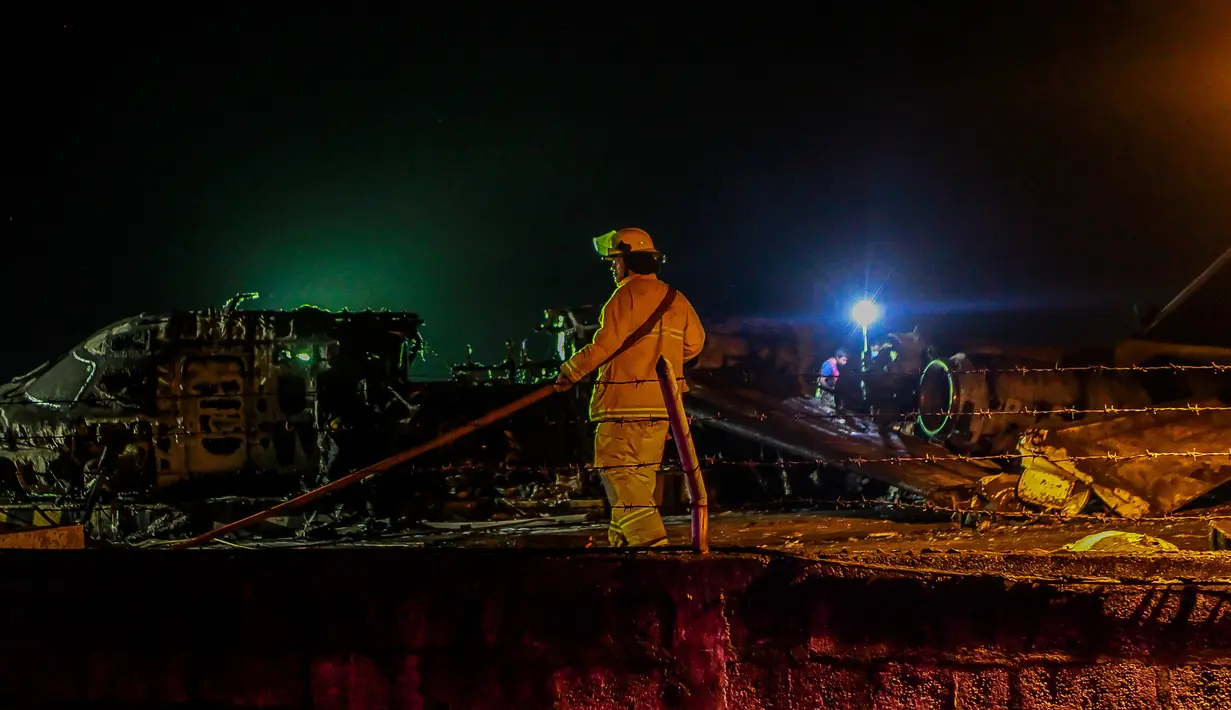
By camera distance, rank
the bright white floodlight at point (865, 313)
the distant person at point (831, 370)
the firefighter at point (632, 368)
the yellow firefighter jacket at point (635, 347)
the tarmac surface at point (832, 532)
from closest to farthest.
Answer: the firefighter at point (632, 368)
the yellow firefighter jacket at point (635, 347)
the tarmac surface at point (832, 532)
the distant person at point (831, 370)
the bright white floodlight at point (865, 313)

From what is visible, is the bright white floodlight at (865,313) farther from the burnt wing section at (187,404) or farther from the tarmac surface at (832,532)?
the burnt wing section at (187,404)

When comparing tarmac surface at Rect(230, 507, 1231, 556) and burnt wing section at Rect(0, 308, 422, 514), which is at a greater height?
burnt wing section at Rect(0, 308, 422, 514)

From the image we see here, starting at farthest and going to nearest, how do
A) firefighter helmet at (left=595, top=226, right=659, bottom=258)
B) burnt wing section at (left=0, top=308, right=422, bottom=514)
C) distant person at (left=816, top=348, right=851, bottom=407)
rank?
distant person at (left=816, top=348, right=851, bottom=407) → burnt wing section at (left=0, top=308, right=422, bottom=514) → firefighter helmet at (left=595, top=226, right=659, bottom=258)

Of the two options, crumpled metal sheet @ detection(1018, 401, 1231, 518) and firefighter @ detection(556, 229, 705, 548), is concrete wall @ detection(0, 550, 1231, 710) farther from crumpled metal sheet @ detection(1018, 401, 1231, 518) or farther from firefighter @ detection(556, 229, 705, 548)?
crumpled metal sheet @ detection(1018, 401, 1231, 518)

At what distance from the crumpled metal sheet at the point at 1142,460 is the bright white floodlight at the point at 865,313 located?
503 centimetres

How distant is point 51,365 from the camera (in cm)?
910

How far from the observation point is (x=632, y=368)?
464 cm

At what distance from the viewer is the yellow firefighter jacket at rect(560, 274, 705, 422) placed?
14.7 feet

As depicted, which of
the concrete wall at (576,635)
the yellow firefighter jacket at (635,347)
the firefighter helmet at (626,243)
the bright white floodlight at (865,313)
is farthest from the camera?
the bright white floodlight at (865,313)

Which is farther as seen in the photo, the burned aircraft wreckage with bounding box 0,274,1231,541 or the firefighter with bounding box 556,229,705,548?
the burned aircraft wreckage with bounding box 0,274,1231,541

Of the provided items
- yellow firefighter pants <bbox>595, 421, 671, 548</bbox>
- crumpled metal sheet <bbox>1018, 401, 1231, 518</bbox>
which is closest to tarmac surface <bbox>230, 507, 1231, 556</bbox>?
crumpled metal sheet <bbox>1018, 401, 1231, 518</bbox>

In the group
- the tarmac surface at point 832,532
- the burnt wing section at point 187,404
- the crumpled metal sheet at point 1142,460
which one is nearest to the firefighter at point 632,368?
the tarmac surface at point 832,532

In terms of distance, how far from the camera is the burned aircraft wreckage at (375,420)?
8102 mm

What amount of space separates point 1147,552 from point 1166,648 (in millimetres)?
394
